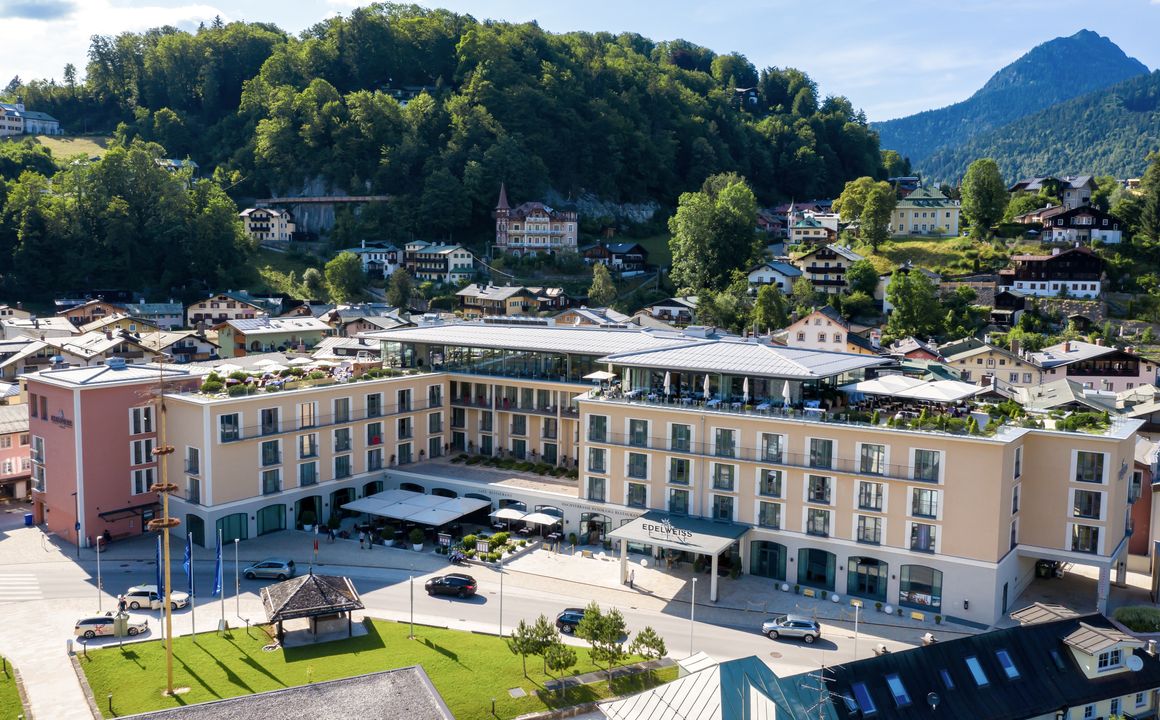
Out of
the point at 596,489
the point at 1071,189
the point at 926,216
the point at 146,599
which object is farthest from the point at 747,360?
the point at 1071,189

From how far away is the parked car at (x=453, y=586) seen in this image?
37.0 m

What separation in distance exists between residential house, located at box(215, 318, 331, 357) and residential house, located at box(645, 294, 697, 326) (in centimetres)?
3369

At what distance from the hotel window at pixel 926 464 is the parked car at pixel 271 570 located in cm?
2653

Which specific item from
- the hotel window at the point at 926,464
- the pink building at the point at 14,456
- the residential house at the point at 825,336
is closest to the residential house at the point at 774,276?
the residential house at the point at 825,336

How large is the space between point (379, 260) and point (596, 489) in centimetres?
8124

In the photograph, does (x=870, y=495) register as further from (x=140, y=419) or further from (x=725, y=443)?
(x=140, y=419)

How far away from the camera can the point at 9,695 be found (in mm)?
28000

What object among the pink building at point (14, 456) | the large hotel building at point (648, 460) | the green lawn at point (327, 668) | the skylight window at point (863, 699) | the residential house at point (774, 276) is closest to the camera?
the skylight window at point (863, 699)

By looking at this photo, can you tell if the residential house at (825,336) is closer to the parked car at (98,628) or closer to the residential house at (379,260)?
the parked car at (98,628)

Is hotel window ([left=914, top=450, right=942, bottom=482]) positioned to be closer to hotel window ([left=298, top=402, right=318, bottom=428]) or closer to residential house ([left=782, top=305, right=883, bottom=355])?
hotel window ([left=298, top=402, right=318, bottom=428])

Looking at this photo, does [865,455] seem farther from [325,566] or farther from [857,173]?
[857,173]

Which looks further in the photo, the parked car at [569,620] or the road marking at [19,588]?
the road marking at [19,588]

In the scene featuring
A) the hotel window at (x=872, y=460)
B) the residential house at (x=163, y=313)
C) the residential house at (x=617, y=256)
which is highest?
the residential house at (x=617, y=256)

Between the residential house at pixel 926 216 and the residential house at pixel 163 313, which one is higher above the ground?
the residential house at pixel 926 216
